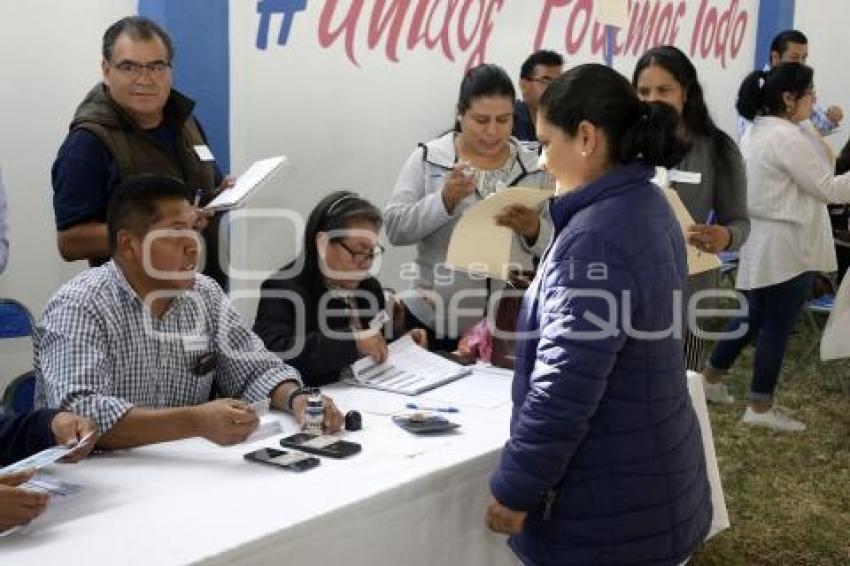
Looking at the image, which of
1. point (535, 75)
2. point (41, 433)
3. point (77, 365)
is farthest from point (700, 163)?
point (41, 433)

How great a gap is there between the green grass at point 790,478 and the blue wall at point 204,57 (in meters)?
2.00

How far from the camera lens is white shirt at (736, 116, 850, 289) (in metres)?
3.44

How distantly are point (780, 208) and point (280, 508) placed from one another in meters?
2.72

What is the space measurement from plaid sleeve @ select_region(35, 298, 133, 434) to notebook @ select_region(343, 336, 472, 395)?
25.0 inches

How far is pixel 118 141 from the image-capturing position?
240 cm

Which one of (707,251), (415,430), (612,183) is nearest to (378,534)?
(415,430)

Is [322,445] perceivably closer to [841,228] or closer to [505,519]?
[505,519]

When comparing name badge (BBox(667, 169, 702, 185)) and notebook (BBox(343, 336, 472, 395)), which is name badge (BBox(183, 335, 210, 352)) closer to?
notebook (BBox(343, 336, 472, 395))

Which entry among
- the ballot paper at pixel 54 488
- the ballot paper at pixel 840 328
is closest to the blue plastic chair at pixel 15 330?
the ballot paper at pixel 54 488

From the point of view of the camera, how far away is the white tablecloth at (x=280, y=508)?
4.39 ft

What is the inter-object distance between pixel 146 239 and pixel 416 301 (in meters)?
1.02

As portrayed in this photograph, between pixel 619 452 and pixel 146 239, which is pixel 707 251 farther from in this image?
pixel 146 239

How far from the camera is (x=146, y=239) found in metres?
1.84

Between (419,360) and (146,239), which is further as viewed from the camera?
(419,360)
